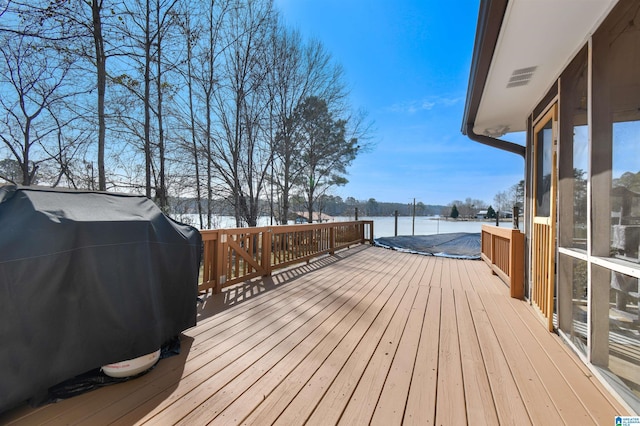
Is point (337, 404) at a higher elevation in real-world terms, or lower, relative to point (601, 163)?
lower

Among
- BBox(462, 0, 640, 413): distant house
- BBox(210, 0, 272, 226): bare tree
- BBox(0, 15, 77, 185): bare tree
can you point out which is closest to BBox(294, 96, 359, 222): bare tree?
BBox(210, 0, 272, 226): bare tree

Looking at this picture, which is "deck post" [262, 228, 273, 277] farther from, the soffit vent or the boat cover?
the boat cover

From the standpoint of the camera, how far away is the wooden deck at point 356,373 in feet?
4.38

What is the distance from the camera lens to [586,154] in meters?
1.85

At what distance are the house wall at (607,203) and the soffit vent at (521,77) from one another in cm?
30

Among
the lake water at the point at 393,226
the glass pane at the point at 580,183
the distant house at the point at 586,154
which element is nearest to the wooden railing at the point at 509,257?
the distant house at the point at 586,154

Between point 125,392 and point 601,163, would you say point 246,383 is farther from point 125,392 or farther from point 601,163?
point 601,163

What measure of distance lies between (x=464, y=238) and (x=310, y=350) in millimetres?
8966

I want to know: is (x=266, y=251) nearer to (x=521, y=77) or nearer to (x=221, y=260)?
(x=221, y=260)

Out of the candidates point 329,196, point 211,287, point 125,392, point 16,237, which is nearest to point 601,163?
point 125,392

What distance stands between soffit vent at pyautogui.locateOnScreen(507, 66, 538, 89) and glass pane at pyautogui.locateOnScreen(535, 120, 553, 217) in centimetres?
51

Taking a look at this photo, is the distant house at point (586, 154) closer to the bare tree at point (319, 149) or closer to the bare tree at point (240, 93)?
the bare tree at point (240, 93)

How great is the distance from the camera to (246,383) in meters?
1.59

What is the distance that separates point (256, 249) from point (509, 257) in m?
3.84
